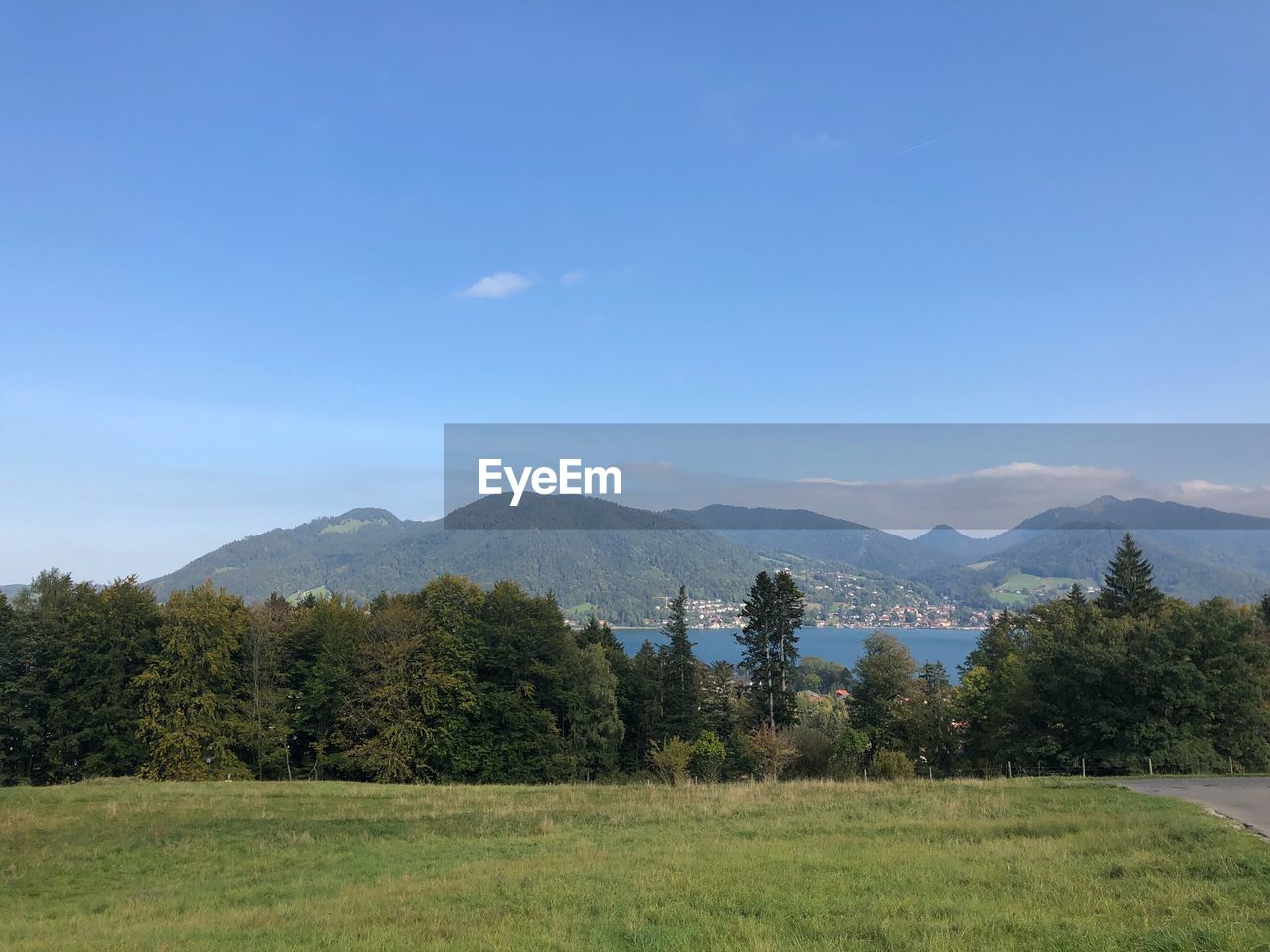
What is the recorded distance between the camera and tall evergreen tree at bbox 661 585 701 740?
5653 cm

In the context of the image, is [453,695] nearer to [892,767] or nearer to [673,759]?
[673,759]

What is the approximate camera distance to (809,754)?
2207 inches

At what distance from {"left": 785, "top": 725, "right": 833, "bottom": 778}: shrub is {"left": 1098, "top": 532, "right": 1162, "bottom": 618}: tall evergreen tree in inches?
896

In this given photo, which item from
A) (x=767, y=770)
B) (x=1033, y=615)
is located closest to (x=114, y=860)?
(x=767, y=770)

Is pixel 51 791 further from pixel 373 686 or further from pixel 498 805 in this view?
pixel 373 686

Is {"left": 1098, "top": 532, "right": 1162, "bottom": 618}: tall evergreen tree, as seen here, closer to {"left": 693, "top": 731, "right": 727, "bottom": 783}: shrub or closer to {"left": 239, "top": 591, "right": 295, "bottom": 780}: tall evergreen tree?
{"left": 693, "top": 731, "right": 727, "bottom": 783}: shrub

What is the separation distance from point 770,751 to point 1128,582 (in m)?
29.7

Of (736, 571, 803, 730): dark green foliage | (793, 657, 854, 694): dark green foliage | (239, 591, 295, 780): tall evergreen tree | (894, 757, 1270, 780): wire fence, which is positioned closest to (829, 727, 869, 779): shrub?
(736, 571, 803, 730): dark green foliage

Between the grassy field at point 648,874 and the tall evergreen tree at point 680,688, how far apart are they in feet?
107

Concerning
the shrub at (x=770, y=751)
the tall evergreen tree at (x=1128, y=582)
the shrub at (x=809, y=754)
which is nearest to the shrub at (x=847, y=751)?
the shrub at (x=809, y=754)

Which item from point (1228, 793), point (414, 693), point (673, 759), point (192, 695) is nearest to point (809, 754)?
point (673, 759)

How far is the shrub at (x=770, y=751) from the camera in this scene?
51656mm

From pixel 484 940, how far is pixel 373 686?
41.5 m

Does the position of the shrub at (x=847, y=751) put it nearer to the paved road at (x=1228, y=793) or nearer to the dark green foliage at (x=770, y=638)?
the dark green foliage at (x=770, y=638)
